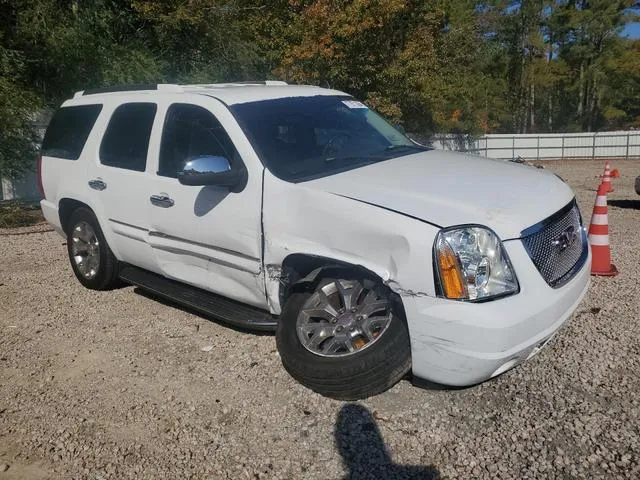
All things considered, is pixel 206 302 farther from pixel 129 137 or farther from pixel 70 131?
pixel 70 131

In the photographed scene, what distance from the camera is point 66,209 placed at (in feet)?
20.0

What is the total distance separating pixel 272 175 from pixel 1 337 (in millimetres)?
2804

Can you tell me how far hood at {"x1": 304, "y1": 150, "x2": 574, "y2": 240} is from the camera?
3.26 meters

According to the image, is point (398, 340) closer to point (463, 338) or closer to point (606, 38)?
point (463, 338)

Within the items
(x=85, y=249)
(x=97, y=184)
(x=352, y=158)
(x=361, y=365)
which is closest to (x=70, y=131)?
(x=97, y=184)

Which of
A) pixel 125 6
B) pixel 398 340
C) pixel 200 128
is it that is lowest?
pixel 398 340

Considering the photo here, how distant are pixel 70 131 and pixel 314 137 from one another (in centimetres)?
296

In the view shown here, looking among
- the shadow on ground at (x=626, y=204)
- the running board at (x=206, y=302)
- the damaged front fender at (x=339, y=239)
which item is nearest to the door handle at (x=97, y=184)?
the running board at (x=206, y=302)

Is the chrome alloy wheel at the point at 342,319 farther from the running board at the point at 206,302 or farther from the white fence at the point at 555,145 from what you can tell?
the white fence at the point at 555,145

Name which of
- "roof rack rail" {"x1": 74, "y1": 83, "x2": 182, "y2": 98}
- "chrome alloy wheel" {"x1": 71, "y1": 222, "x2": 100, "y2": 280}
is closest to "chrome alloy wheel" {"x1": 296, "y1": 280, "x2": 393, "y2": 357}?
"roof rack rail" {"x1": 74, "y1": 83, "x2": 182, "y2": 98}

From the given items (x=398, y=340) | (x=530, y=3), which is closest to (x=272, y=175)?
(x=398, y=340)

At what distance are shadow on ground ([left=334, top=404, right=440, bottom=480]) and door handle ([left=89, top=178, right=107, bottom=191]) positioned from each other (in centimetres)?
306

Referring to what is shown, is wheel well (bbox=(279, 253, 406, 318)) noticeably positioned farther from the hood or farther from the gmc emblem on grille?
the gmc emblem on grille

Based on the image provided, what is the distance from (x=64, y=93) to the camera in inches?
504
